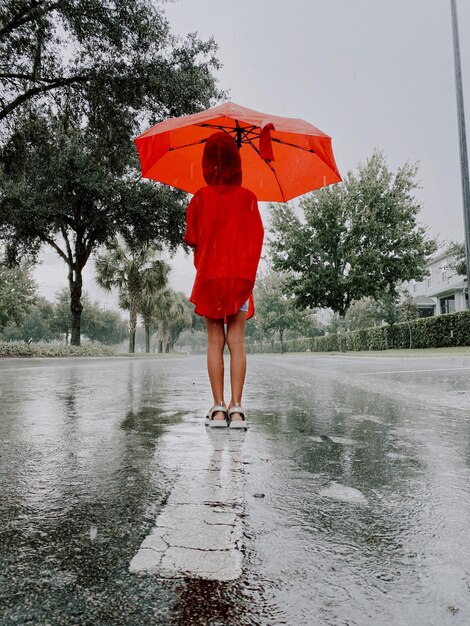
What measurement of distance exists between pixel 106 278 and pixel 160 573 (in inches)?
1451

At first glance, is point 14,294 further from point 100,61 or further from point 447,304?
point 447,304

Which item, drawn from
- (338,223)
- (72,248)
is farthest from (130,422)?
(338,223)

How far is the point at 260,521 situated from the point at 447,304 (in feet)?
173

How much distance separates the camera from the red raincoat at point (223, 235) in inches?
139

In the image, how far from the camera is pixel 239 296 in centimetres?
362

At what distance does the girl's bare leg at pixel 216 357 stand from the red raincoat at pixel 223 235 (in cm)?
13

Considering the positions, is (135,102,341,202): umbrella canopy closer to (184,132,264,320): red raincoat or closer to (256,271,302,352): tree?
(184,132,264,320): red raincoat

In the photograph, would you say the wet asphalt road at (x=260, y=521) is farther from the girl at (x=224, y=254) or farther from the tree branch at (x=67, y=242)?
the tree branch at (x=67, y=242)

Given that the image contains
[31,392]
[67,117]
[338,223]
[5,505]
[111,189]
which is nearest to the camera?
[5,505]

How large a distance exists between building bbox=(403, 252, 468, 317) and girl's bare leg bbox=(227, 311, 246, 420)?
133ft

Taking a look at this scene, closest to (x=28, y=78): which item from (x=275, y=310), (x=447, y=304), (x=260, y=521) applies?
(x=260, y=521)

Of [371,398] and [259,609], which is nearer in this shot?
[259,609]

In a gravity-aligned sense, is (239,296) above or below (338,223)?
below

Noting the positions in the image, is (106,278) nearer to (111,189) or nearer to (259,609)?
(111,189)
